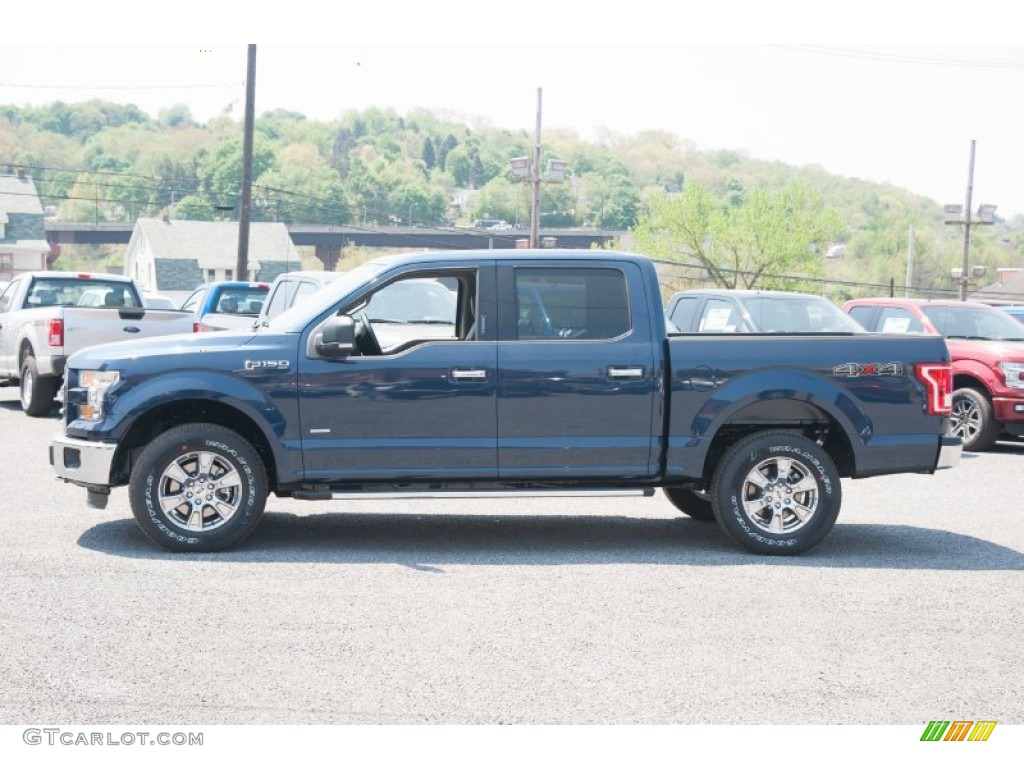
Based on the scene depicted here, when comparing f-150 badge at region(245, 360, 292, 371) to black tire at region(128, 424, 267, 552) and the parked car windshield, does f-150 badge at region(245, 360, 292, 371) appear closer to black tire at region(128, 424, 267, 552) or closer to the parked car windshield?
black tire at region(128, 424, 267, 552)

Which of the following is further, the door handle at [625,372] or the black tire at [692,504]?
the black tire at [692,504]

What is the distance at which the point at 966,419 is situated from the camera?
17.0 meters

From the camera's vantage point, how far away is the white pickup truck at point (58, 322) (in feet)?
58.9

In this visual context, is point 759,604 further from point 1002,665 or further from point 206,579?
point 206,579

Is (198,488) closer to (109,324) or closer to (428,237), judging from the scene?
(109,324)

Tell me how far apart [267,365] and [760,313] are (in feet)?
23.4

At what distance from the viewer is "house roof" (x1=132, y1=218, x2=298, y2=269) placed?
10088 centimetres

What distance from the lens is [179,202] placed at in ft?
440

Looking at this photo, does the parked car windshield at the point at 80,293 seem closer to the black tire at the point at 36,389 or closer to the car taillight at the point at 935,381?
the black tire at the point at 36,389

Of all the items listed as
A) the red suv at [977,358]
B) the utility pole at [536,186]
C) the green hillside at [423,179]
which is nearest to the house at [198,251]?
the green hillside at [423,179]

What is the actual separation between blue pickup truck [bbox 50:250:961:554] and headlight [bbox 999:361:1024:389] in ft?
25.6

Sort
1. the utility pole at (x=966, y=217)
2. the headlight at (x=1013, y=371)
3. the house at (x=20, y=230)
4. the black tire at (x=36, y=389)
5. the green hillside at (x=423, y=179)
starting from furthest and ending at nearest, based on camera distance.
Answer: the green hillside at (x=423, y=179)
the house at (x=20, y=230)
the utility pole at (x=966, y=217)
the black tire at (x=36, y=389)
the headlight at (x=1013, y=371)

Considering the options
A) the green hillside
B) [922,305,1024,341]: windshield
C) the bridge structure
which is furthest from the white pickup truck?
the green hillside
